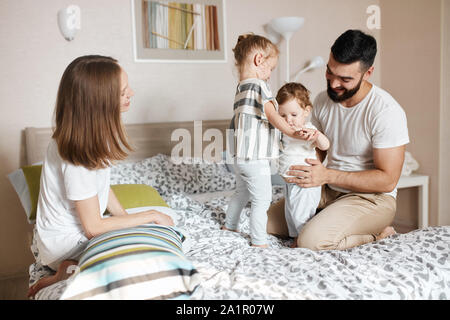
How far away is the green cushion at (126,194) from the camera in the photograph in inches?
76.4

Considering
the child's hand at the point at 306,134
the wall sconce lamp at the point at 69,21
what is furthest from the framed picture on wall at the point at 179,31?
the child's hand at the point at 306,134

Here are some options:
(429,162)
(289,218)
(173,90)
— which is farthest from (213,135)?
(429,162)

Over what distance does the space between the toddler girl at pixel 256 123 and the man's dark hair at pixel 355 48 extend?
0.31 metres

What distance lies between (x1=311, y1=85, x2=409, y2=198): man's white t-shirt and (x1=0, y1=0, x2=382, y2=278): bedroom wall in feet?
3.82

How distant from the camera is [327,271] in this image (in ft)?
3.99

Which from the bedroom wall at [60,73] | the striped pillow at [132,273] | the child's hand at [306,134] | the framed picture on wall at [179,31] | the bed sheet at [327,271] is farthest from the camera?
the framed picture on wall at [179,31]

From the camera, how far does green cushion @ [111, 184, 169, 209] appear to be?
1932mm

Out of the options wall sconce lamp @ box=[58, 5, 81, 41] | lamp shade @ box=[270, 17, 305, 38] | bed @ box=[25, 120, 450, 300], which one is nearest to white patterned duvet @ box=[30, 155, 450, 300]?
bed @ box=[25, 120, 450, 300]

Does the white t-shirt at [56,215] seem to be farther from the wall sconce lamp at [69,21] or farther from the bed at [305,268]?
the wall sconce lamp at [69,21]

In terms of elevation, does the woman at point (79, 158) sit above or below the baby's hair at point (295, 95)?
below

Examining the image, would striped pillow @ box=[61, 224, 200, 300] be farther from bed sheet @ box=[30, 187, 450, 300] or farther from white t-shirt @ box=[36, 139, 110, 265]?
white t-shirt @ box=[36, 139, 110, 265]

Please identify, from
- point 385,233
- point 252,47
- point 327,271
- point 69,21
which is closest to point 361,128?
point 385,233

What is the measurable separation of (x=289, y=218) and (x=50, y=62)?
1873 millimetres
